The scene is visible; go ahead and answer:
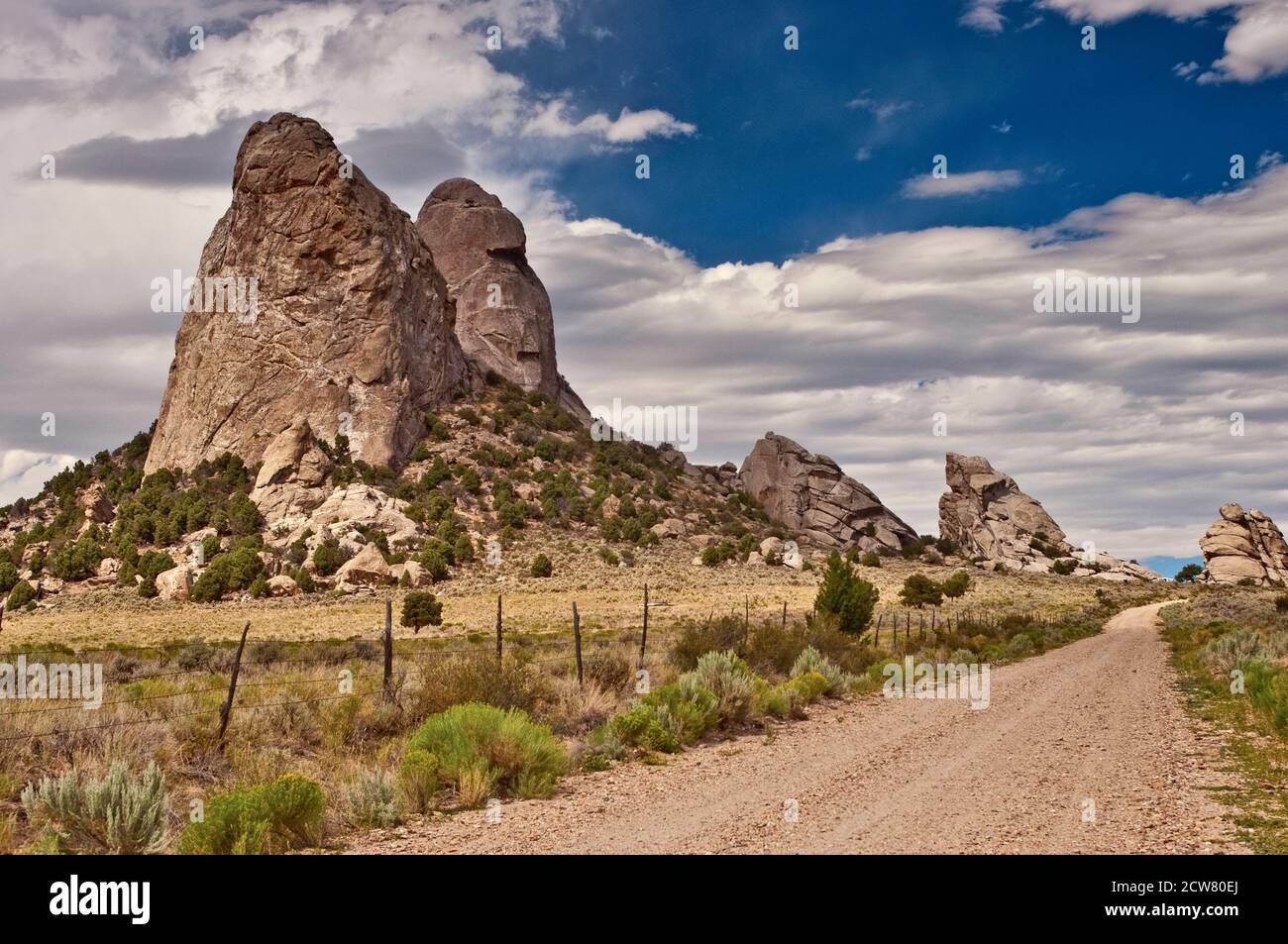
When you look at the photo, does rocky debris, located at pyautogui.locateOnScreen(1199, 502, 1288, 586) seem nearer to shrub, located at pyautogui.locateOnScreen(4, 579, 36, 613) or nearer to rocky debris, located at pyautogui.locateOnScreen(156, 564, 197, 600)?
rocky debris, located at pyautogui.locateOnScreen(156, 564, 197, 600)

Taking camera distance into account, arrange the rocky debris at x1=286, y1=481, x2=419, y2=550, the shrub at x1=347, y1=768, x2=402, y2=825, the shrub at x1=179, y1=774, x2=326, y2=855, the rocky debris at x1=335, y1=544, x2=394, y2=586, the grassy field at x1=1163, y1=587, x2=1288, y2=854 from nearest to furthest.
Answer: the shrub at x1=179, y1=774, x2=326, y2=855
the grassy field at x1=1163, y1=587, x2=1288, y2=854
the shrub at x1=347, y1=768, x2=402, y2=825
the rocky debris at x1=335, y1=544, x2=394, y2=586
the rocky debris at x1=286, y1=481, x2=419, y2=550

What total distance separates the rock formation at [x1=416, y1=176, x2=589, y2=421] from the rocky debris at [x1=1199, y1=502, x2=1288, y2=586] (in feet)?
240

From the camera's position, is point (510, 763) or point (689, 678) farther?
point (689, 678)

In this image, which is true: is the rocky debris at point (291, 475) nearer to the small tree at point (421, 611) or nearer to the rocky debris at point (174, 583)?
the rocky debris at point (174, 583)

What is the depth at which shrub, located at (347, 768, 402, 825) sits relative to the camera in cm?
980

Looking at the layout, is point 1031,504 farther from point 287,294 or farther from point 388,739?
point 388,739

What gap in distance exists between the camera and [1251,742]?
14.0 meters

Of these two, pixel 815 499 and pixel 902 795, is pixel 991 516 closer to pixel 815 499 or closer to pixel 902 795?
pixel 815 499

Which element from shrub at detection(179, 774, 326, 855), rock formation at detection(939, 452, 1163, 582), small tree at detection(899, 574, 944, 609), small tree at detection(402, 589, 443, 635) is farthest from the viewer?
rock formation at detection(939, 452, 1163, 582)

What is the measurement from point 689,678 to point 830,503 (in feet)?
342

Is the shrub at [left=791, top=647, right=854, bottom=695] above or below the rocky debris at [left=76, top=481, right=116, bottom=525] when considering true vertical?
below

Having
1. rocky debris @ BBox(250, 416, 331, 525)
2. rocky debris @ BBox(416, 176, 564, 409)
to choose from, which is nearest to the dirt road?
rocky debris @ BBox(250, 416, 331, 525)

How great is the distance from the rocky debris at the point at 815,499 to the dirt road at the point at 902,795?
9803cm
